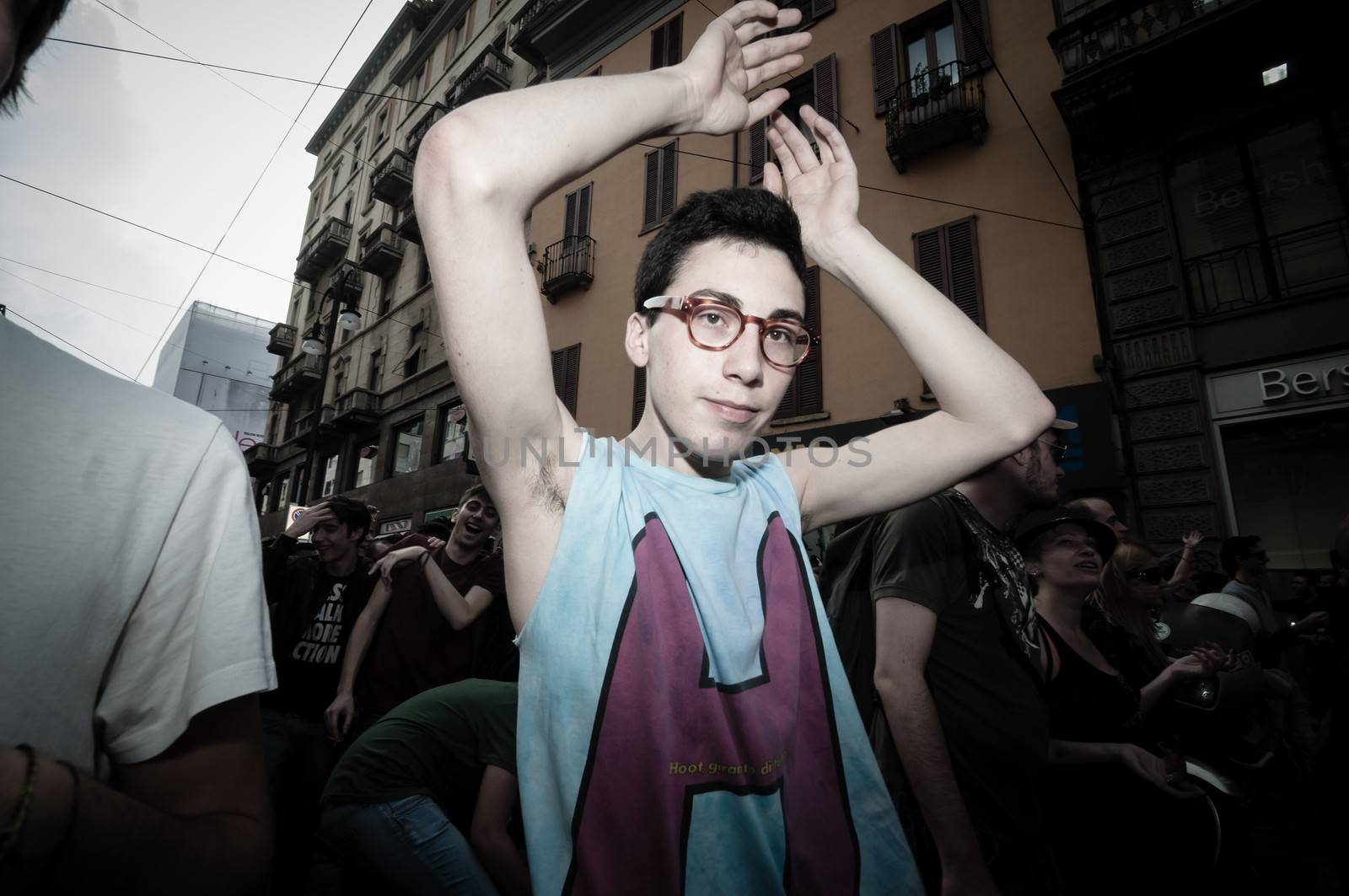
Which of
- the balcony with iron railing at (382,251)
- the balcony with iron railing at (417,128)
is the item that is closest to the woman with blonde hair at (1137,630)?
the balcony with iron railing at (382,251)

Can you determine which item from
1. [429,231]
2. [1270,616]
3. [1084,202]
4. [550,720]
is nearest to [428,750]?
[550,720]

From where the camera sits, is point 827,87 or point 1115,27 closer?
point 1115,27

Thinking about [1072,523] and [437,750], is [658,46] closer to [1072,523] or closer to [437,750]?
[1072,523]

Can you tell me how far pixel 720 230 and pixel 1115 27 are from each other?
409 inches

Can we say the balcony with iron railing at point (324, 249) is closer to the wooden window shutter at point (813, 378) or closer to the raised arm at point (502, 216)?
the wooden window shutter at point (813, 378)

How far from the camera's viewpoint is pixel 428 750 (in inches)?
86.0

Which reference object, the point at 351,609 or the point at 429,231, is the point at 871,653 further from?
the point at 351,609

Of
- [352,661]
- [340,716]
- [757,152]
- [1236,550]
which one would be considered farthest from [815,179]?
[757,152]

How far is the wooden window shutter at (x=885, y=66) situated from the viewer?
34.5 ft

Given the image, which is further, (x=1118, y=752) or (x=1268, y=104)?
(x=1268, y=104)

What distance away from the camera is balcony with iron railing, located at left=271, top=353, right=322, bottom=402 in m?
24.9

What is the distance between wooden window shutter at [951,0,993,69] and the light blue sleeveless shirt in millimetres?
11538

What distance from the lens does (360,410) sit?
19.9 meters

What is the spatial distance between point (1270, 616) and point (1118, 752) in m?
5.17
